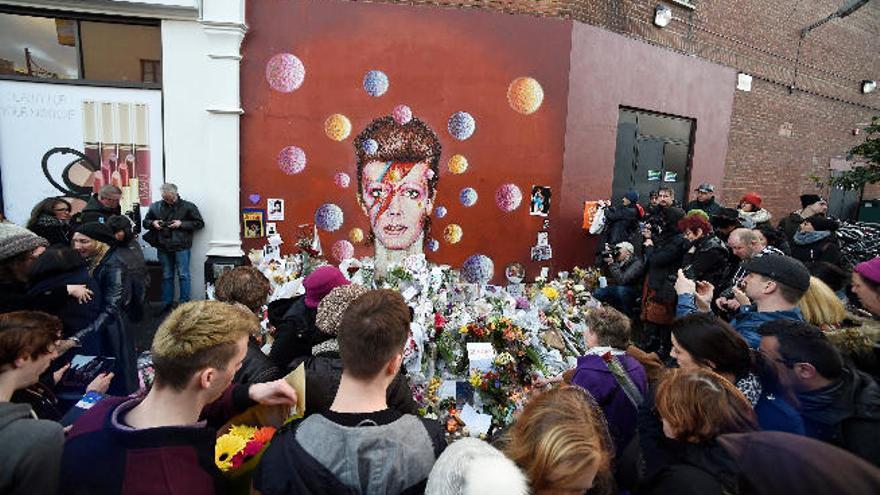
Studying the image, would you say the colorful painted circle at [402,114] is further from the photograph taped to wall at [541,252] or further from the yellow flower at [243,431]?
the yellow flower at [243,431]

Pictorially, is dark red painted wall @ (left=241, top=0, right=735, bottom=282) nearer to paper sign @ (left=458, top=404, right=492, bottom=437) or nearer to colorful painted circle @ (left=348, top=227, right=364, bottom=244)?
colorful painted circle @ (left=348, top=227, right=364, bottom=244)

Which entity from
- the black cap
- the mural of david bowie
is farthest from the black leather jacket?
the black cap

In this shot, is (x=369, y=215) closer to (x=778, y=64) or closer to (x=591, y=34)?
(x=591, y=34)

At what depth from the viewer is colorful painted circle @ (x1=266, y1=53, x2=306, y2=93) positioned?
22.6ft

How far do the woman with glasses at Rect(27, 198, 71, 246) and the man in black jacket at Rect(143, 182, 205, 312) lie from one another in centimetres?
125

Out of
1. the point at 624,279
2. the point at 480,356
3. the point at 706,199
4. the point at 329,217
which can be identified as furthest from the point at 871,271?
the point at 329,217

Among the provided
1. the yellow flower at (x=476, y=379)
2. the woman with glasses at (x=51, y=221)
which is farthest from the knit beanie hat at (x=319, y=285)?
the woman with glasses at (x=51, y=221)

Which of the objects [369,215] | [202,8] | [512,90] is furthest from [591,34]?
[202,8]

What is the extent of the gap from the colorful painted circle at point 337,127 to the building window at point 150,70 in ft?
7.50

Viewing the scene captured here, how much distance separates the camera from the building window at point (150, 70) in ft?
22.4

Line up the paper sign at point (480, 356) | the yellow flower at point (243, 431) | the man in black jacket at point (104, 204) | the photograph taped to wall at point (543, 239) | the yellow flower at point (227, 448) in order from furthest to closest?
the photograph taped to wall at point (543, 239) → the man in black jacket at point (104, 204) → the paper sign at point (480, 356) → the yellow flower at point (243, 431) → the yellow flower at point (227, 448)

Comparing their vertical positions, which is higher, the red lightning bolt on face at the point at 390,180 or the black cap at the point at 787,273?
the red lightning bolt on face at the point at 390,180

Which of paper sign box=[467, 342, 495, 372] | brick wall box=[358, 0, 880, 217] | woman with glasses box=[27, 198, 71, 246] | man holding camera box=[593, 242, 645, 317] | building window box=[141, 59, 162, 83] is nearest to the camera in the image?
paper sign box=[467, 342, 495, 372]

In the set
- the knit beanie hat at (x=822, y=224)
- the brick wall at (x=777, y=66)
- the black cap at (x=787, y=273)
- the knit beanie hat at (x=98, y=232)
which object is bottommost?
the knit beanie hat at (x=98, y=232)
